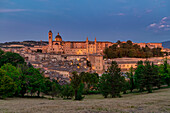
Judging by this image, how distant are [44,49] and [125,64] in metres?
68.5

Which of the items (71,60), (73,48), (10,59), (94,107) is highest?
(73,48)

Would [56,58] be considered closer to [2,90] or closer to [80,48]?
[80,48]

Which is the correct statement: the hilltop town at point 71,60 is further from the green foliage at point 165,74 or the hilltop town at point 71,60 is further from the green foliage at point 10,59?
the green foliage at point 165,74

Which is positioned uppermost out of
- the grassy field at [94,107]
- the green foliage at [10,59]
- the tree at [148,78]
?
the green foliage at [10,59]

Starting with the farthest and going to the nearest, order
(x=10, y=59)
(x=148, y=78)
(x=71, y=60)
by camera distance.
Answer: (x=71, y=60)
(x=10, y=59)
(x=148, y=78)

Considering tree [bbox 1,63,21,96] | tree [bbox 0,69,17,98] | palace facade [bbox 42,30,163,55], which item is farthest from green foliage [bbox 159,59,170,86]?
palace facade [bbox 42,30,163,55]

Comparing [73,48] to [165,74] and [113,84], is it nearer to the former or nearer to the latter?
[165,74]

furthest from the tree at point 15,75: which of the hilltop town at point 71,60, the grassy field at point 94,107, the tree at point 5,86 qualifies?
the hilltop town at point 71,60

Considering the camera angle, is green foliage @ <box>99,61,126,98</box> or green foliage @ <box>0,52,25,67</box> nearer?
green foliage @ <box>99,61,126,98</box>

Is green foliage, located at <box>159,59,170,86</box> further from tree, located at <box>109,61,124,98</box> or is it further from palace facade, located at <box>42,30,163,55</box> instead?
palace facade, located at <box>42,30,163,55</box>

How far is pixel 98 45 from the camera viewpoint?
130 meters

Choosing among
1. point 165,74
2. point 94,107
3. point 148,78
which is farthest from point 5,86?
point 165,74

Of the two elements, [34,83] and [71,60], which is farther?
[71,60]

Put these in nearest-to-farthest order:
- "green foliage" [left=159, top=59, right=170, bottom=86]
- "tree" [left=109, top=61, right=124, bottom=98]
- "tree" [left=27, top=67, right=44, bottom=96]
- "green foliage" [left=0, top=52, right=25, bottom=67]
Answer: "tree" [left=109, top=61, right=124, bottom=98], "tree" [left=27, top=67, right=44, bottom=96], "green foliage" [left=159, top=59, right=170, bottom=86], "green foliage" [left=0, top=52, right=25, bottom=67]
